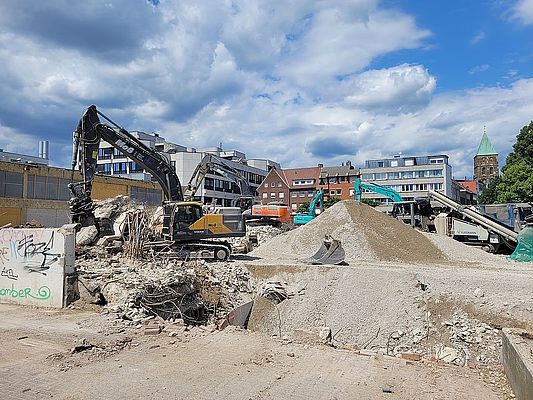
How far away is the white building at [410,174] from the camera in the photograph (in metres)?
73.2

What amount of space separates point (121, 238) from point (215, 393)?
40.6ft

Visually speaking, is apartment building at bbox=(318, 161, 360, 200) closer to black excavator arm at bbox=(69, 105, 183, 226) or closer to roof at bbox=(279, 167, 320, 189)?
roof at bbox=(279, 167, 320, 189)

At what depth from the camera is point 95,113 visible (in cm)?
1778

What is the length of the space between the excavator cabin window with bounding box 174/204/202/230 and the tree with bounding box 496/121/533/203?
102 feet

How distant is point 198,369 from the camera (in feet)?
22.9

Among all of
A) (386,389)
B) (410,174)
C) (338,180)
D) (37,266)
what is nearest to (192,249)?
(37,266)

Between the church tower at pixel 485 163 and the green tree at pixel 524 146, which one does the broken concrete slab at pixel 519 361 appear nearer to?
the green tree at pixel 524 146

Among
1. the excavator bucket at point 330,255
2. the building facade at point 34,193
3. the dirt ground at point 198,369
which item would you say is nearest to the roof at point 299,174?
the building facade at point 34,193

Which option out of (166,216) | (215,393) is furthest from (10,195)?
(215,393)

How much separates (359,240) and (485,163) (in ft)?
290

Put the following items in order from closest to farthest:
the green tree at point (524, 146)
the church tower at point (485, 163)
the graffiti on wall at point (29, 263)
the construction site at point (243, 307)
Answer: the construction site at point (243, 307) < the graffiti on wall at point (29, 263) < the green tree at point (524, 146) < the church tower at point (485, 163)

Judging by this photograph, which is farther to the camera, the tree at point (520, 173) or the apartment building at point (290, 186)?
the apartment building at point (290, 186)

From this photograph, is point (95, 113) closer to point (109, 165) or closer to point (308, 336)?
point (308, 336)

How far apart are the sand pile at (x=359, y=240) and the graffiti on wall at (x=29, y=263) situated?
12.0 m
